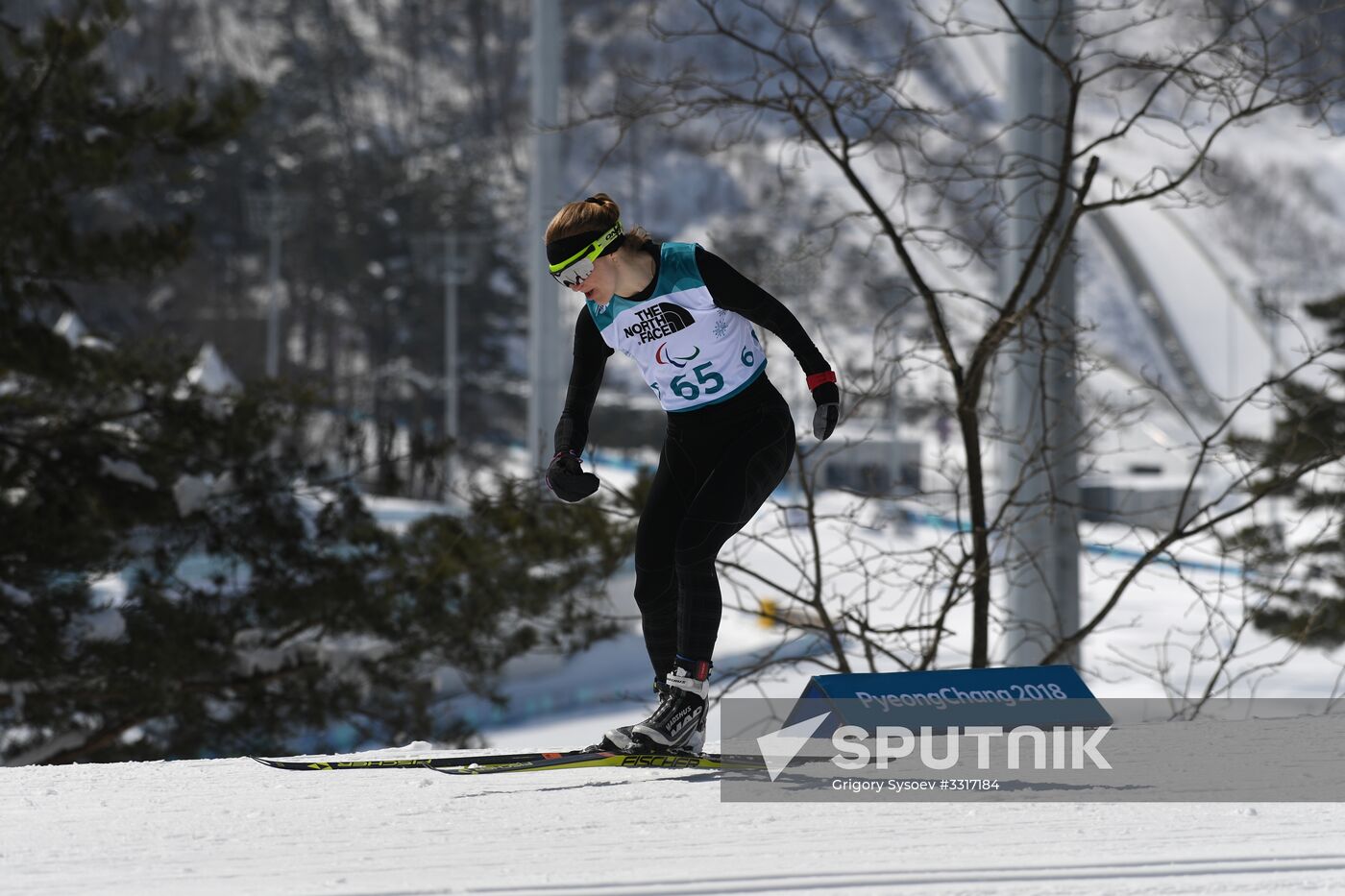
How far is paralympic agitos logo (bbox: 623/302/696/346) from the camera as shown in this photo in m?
3.65

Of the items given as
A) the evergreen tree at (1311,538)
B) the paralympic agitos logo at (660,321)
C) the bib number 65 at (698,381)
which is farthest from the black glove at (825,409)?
the evergreen tree at (1311,538)

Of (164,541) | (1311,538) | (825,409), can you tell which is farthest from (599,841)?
(164,541)

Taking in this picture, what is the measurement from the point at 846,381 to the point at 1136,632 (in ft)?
98.3

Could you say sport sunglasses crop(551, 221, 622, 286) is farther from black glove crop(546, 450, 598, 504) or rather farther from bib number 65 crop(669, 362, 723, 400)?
black glove crop(546, 450, 598, 504)

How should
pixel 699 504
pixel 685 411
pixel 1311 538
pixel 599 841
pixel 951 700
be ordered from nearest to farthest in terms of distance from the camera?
1. pixel 599 841
2. pixel 699 504
3. pixel 685 411
4. pixel 951 700
5. pixel 1311 538

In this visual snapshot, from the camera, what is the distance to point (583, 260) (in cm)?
363

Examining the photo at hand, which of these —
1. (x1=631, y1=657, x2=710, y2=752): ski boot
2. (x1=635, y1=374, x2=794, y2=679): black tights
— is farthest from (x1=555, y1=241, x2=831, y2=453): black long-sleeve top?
(x1=631, y1=657, x2=710, y2=752): ski boot

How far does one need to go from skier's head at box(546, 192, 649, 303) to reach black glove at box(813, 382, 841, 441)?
1.90 feet

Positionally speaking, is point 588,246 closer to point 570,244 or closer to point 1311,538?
point 570,244

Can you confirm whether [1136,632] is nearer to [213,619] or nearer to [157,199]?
[213,619]

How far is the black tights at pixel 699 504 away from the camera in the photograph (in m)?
3.62

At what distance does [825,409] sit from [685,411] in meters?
0.43

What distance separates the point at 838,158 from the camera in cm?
511

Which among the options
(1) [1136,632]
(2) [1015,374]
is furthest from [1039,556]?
(1) [1136,632]
